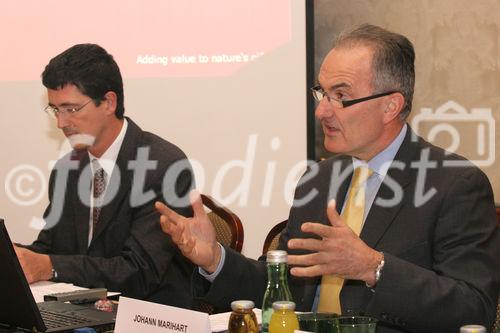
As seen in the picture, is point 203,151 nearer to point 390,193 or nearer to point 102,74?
point 102,74

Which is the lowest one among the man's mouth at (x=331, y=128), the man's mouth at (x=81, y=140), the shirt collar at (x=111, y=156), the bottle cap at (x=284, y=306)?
the bottle cap at (x=284, y=306)

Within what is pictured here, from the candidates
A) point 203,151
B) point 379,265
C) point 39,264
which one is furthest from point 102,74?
point 379,265

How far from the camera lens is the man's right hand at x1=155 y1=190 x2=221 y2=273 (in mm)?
2189

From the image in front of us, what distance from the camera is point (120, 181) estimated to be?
324 centimetres

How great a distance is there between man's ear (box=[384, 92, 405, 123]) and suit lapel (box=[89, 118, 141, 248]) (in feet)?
3.60

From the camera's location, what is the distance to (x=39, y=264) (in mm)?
2930

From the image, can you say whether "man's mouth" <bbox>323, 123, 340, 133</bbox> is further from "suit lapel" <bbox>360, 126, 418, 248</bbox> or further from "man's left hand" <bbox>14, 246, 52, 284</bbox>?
"man's left hand" <bbox>14, 246, 52, 284</bbox>

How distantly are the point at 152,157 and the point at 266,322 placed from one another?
4.99ft

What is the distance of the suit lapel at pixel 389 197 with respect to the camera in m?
2.40

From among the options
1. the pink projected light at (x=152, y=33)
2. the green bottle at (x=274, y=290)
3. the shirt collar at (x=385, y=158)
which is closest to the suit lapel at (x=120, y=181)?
the shirt collar at (x=385, y=158)

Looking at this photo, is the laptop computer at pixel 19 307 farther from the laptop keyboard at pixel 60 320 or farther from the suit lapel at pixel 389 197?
the suit lapel at pixel 389 197

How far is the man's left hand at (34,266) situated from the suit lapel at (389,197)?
1.12 m

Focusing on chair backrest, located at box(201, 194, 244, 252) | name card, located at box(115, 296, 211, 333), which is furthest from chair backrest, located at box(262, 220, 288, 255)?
name card, located at box(115, 296, 211, 333)

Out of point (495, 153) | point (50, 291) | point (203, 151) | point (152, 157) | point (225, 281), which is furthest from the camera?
point (203, 151)
